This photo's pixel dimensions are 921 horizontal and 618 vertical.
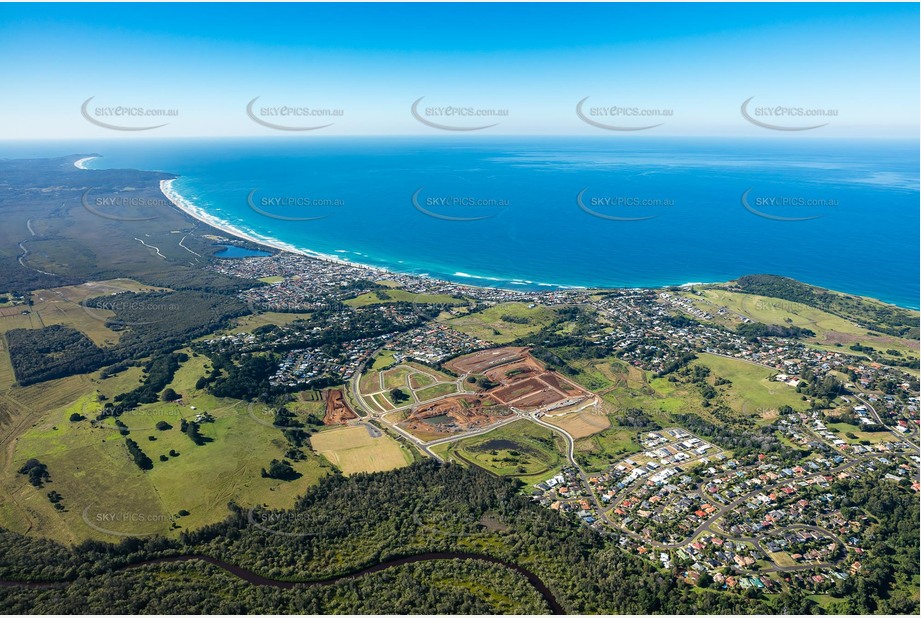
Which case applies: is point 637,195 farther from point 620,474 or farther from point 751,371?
point 620,474

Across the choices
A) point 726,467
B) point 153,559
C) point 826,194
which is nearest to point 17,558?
point 153,559

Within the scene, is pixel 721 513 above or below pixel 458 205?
below

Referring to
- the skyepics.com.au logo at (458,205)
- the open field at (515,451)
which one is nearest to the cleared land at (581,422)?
the open field at (515,451)

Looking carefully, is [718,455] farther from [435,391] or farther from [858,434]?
[435,391]

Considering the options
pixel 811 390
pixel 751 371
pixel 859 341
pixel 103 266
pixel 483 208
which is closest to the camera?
pixel 811 390

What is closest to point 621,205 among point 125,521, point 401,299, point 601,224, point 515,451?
point 601,224

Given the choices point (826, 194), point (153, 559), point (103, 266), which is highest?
point (826, 194)

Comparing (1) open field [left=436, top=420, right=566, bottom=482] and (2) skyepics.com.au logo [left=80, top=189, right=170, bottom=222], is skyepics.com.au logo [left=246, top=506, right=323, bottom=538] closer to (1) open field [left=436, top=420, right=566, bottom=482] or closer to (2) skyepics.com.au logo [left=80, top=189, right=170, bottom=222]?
(1) open field [left=436, top=420, right=566, bottom=482]
